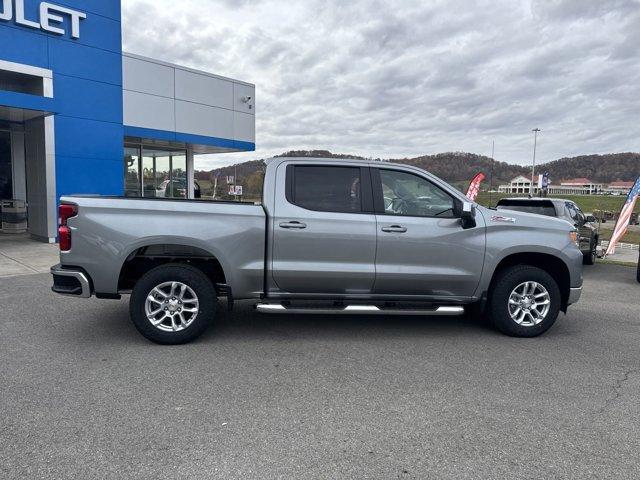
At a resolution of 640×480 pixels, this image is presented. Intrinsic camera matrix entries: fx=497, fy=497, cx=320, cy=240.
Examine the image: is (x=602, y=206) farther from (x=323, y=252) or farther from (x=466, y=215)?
(x=323, y=252)

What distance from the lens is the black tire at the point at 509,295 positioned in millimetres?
5668

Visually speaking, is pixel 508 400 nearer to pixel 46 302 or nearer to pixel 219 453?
pixel 219 453

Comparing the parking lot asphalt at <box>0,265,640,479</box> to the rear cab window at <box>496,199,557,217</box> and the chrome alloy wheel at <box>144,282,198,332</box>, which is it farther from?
the rear cab window at <box>496,199,557,217</box>

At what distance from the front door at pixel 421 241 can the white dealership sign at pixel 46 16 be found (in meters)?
11.6

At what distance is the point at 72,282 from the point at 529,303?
5001mm

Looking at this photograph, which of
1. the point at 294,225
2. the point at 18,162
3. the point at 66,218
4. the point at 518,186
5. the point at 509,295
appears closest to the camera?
the point at 66,218

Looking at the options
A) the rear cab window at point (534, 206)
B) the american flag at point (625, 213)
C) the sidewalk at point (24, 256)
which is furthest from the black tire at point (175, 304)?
the american flag at point (625, 213)

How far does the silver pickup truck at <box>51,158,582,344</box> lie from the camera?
508cm

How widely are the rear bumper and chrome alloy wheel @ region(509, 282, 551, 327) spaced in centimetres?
461

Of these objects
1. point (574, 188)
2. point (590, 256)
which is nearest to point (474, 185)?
point (590, 256)

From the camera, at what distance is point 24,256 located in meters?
11.4

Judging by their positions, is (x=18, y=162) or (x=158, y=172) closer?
(x=18, y=162)

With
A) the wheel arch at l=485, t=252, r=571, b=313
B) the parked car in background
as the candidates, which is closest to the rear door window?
the wheel arch at l=485, t=252, r=571, b=313

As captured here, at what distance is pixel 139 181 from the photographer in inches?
802
